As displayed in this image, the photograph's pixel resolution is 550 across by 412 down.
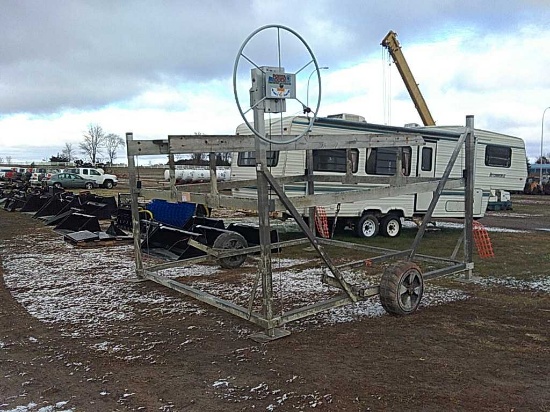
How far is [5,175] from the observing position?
49531mm

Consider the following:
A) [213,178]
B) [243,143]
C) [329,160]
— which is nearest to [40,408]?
[243,143]

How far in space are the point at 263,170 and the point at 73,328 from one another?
2766 millimetres

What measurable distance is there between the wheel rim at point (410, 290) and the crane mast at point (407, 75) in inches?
654

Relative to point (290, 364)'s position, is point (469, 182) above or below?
above

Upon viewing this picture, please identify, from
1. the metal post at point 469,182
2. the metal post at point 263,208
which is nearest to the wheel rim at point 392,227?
the metal post at point 469,182

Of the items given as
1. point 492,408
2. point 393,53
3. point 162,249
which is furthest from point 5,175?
point 492,408

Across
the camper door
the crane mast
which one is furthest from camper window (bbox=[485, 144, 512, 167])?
the crane mast

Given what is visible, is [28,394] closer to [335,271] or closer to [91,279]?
[335,271]

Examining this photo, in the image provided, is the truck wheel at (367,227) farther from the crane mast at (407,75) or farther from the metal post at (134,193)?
the crane mast at (407,75)

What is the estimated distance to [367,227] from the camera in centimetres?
1247

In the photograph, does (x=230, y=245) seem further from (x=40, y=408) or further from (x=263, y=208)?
(x=40, y=408)

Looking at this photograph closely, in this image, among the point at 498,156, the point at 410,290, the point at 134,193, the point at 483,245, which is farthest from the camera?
the point at 498,156

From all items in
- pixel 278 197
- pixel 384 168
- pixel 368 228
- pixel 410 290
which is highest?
pixel 384 168

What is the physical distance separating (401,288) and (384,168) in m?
7.14
